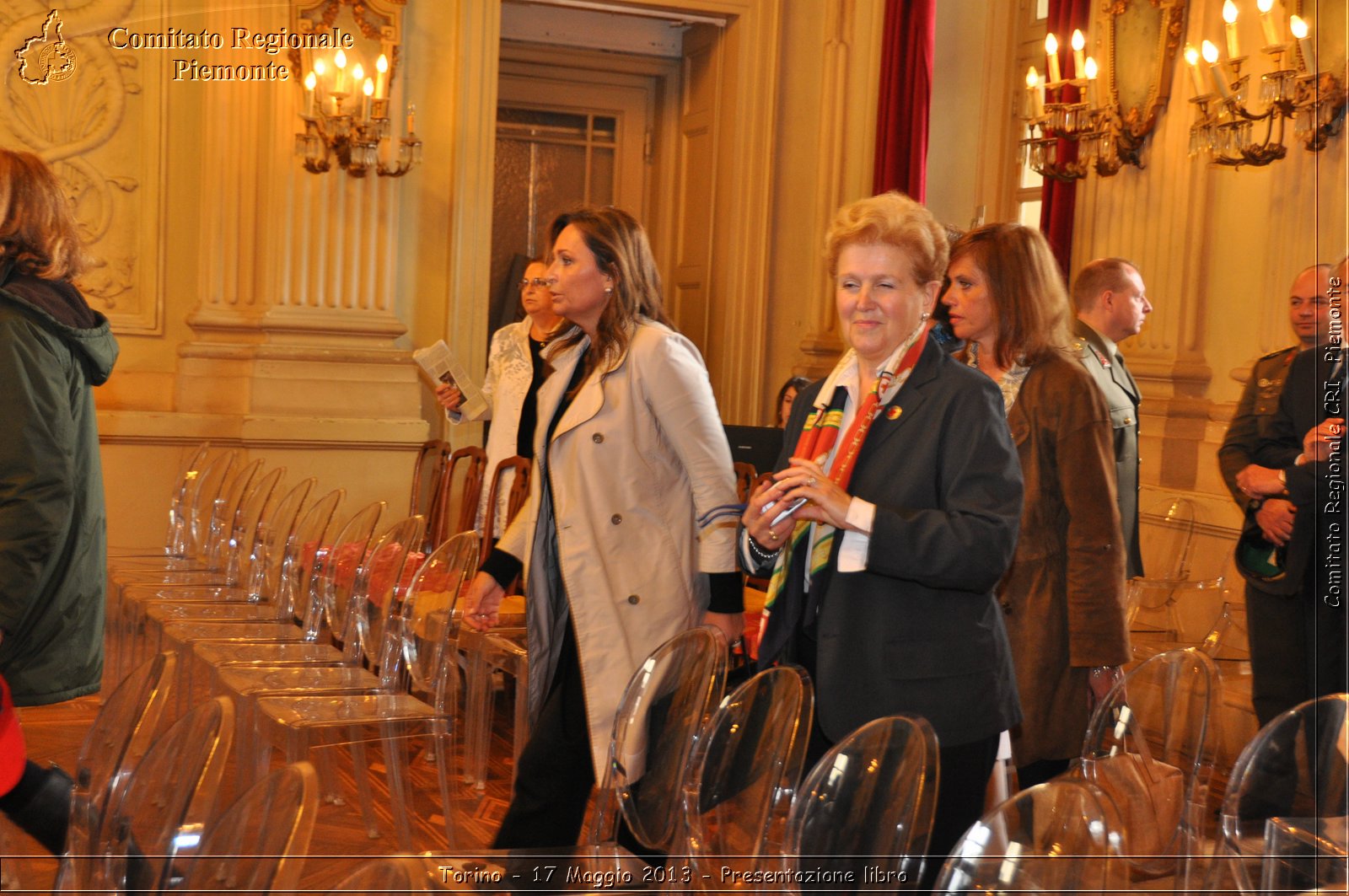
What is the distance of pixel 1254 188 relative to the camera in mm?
5473

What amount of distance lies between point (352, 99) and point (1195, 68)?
12.5 ft

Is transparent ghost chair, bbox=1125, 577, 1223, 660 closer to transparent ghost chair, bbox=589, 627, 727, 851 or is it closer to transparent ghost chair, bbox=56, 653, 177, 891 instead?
transparent ghost chair, bbox=589, 627, 727, 851

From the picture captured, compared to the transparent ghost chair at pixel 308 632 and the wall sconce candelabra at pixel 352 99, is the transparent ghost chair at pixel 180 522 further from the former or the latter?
the wall sconce candelabra at pixel 352 99

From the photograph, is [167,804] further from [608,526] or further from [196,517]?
[196,517]

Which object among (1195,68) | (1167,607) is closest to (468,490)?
(1167,607)

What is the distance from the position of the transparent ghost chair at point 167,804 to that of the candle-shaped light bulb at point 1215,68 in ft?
14.0

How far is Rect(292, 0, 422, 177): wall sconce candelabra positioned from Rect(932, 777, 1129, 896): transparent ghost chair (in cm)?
565

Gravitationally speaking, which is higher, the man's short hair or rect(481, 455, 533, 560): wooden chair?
the man's short hair

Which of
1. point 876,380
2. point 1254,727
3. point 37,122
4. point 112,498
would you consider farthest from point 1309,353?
point 37,122

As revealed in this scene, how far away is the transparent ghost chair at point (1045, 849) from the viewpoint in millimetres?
1550

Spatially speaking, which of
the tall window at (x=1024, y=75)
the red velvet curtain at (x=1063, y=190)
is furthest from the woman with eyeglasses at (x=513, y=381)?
the tall window at (x=1024, y=75)

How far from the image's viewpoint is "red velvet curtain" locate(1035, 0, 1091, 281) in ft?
21.0

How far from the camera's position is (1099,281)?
459cm

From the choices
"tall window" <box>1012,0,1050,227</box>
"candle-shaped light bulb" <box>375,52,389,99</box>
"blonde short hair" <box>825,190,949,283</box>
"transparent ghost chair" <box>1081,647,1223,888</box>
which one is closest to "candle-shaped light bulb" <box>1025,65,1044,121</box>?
"tall window" <box>1012,0,1050,227</box>
